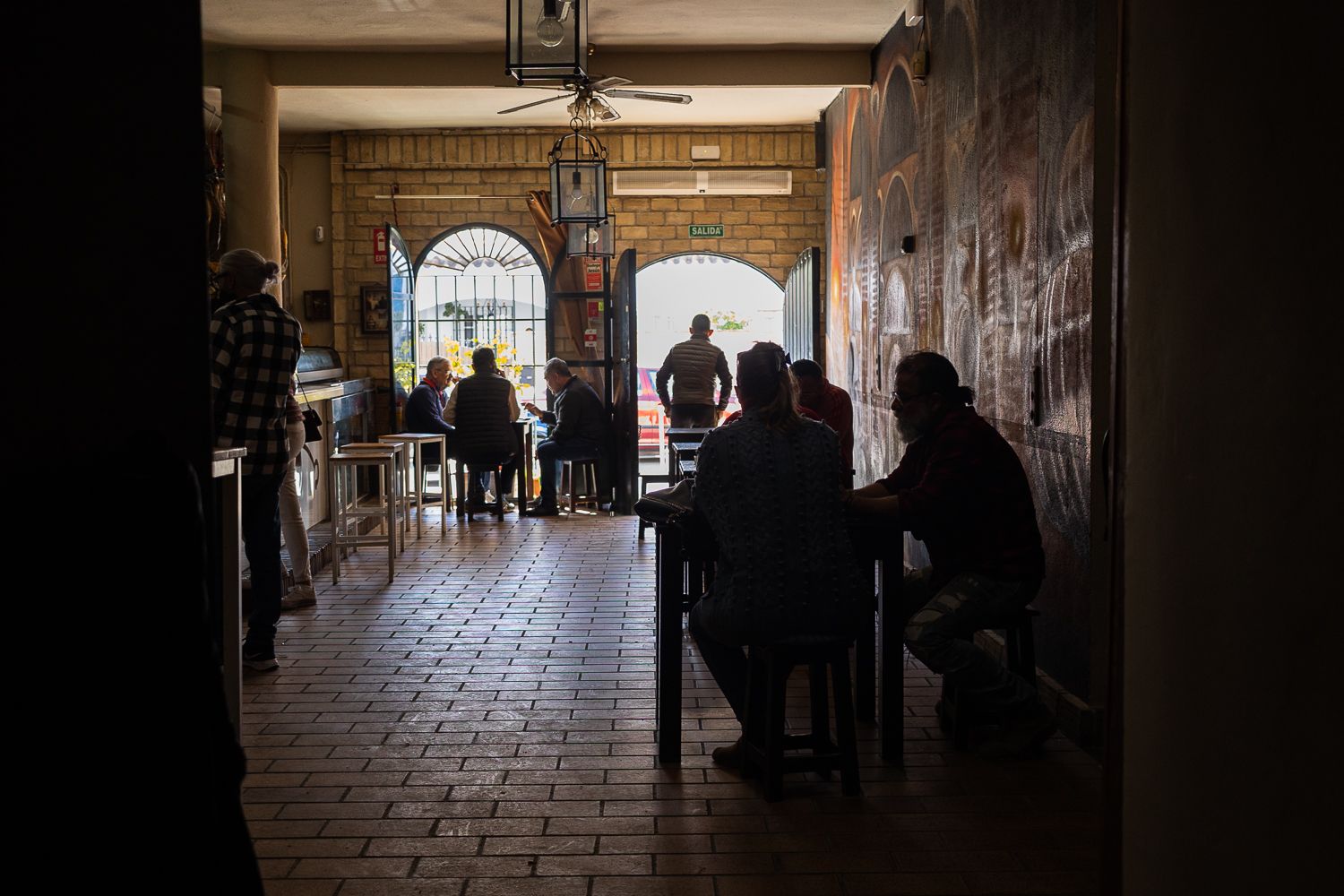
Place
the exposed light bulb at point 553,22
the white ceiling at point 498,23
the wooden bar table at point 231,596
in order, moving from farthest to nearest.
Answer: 1. the white ceiling at point 498,23
2. the exposed light bulb at point 553,22
3. the wooden bar table at point 231,596

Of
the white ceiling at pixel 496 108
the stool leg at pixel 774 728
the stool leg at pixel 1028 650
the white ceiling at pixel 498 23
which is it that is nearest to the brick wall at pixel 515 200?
the white ceiling at pixel 496 108

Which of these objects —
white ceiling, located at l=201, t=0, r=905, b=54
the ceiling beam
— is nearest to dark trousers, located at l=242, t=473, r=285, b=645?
white ceiling, located at l=201, t=0, r=905, b=54

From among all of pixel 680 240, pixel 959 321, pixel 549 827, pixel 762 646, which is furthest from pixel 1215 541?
pixel 680 240

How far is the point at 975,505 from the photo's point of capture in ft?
13.4

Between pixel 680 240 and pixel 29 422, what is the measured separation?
11217 mm

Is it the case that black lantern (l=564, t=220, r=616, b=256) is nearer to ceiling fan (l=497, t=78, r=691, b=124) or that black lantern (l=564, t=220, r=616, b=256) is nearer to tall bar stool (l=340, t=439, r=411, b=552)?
ceiling fan (l=497, t=78, r=691, b=124)

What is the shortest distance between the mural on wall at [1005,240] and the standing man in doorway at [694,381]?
190 cm

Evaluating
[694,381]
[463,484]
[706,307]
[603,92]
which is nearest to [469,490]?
[463,484]

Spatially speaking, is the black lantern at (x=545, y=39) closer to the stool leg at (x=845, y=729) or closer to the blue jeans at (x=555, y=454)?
the stool leg at (x=845, y=729)

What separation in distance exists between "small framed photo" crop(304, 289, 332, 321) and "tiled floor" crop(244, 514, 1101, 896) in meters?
6.81

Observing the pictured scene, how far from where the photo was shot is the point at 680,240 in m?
12.4

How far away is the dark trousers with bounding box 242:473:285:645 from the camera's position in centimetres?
525

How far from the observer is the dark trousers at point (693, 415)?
1039 centimetres

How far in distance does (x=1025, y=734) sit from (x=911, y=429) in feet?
3.39
